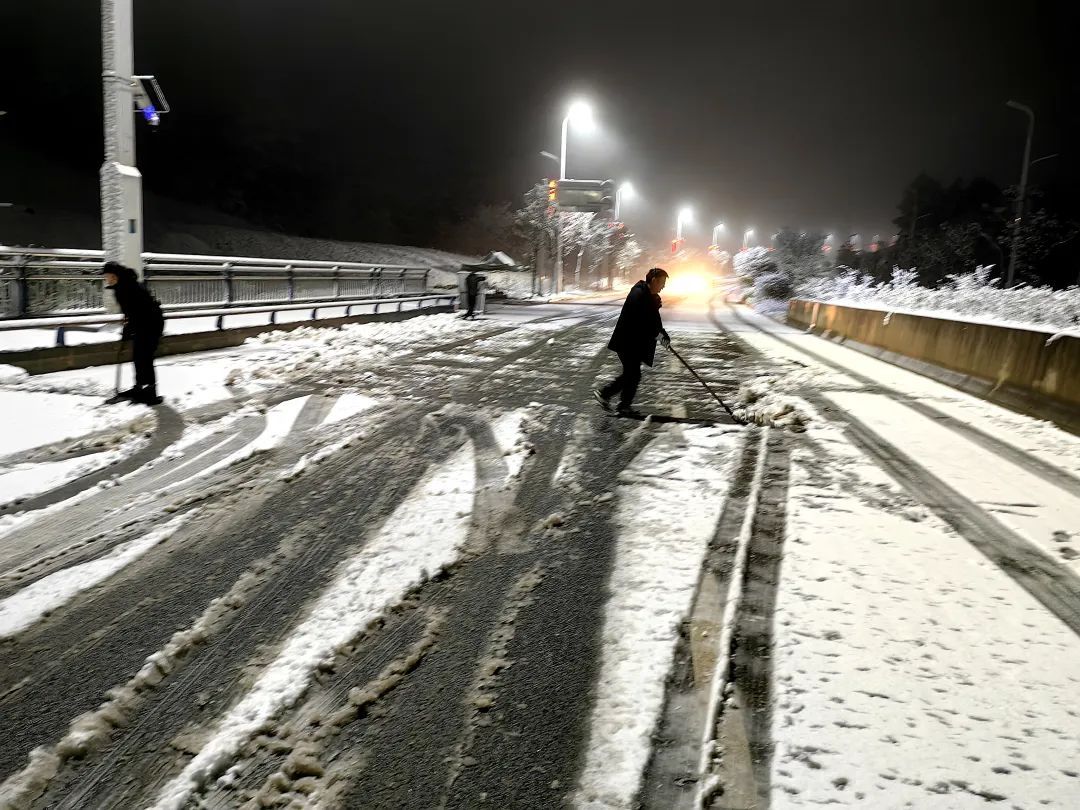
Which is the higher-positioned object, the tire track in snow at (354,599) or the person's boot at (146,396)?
the person's boot at (146,396)

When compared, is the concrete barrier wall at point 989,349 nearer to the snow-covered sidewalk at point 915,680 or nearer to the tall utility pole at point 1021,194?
the snow-covered sidewalk at point 915,680

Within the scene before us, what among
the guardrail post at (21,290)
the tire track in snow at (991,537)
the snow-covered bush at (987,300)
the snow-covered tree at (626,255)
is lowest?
the tire track in snow at (991,537)

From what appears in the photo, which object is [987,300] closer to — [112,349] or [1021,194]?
[1021,194]

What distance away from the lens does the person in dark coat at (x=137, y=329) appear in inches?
299

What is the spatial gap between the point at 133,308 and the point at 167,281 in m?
5.62

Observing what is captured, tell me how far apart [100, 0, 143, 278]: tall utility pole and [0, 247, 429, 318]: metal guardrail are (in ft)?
1.98

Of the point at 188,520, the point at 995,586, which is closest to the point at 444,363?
the point at 188,520

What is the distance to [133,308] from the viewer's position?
306 inches

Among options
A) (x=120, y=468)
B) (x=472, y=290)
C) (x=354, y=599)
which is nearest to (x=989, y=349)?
(x=354, y=599)

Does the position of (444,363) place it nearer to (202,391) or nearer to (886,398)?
(202,391)

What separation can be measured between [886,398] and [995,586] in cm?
621

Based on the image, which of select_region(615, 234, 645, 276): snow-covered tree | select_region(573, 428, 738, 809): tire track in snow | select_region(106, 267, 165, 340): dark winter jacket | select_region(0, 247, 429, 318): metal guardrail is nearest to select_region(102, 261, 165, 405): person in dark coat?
select_region(106, 267, 165, 340): dark winter jacket

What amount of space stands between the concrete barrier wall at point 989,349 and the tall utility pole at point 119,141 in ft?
40.6

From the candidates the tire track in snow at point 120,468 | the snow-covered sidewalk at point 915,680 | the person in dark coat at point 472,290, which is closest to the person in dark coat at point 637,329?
the snow-covered sidewalk at point 915,680
